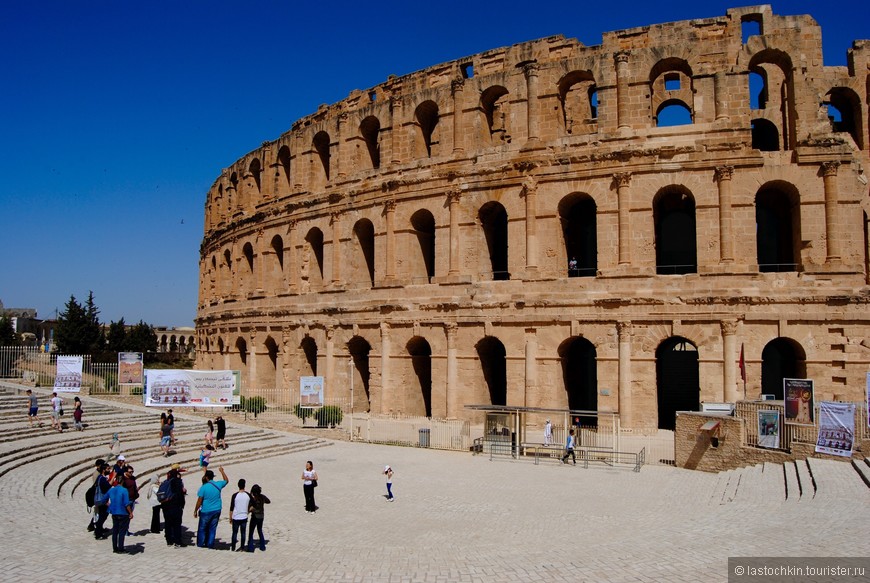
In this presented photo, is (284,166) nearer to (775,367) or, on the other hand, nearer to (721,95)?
(721,95)

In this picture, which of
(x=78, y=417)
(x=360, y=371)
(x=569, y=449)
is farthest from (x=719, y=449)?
(x=78, y=417)

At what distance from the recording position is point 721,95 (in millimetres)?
26344

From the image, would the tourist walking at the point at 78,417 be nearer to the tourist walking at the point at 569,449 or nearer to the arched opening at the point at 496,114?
the tourist walking at the point at 569,449

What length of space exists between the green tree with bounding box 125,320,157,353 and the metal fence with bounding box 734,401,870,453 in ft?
191

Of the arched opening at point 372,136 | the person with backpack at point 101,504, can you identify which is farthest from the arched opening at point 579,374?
the person with backpack at point 101,504

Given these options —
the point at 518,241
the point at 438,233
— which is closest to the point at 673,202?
the point at 518,241

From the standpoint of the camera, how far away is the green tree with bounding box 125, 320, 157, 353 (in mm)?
66875

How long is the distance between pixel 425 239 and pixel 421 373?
6522mm

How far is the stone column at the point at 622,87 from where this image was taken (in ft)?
90.1

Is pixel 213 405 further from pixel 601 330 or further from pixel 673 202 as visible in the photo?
pixel 673 202

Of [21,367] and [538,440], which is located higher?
[21,367]

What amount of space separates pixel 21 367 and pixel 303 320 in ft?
47.8

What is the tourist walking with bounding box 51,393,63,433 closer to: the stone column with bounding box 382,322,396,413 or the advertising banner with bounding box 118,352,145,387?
the advertising banner with bounding box 118,352,145,387

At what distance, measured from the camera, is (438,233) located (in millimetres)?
30750
